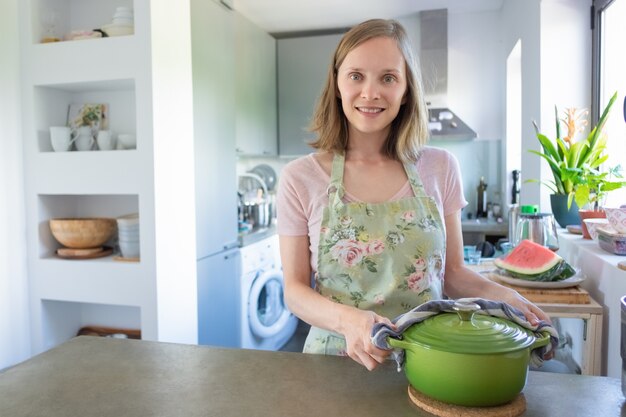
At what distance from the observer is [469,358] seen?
71 cm

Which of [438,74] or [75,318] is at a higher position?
[438,74]

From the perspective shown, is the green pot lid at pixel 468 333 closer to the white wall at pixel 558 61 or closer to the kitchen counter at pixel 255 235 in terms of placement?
the white wall at pixel 558 61

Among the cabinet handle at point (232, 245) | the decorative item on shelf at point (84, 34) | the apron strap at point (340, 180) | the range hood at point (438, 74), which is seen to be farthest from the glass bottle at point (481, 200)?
the apron strap at point (340, 180)

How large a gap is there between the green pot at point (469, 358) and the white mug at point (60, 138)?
2.15 metres

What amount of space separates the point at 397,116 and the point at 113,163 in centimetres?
153

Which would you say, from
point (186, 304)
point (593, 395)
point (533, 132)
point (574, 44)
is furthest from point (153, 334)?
point (574, 44)

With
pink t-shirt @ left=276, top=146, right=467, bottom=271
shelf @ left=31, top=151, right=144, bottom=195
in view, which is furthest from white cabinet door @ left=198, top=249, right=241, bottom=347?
pink t-shirt @ left=276, top=146, right=467, bottom=271

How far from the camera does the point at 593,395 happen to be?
824mm

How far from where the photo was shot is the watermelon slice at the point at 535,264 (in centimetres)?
174

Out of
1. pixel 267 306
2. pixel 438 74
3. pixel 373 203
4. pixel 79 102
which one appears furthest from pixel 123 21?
pixel 438 74

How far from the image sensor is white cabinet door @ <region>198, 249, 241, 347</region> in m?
2.92

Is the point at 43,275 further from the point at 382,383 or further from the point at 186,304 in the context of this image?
the point at 382,383

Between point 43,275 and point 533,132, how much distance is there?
8.63 ft

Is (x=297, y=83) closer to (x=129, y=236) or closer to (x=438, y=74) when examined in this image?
(x=438, y=74)
